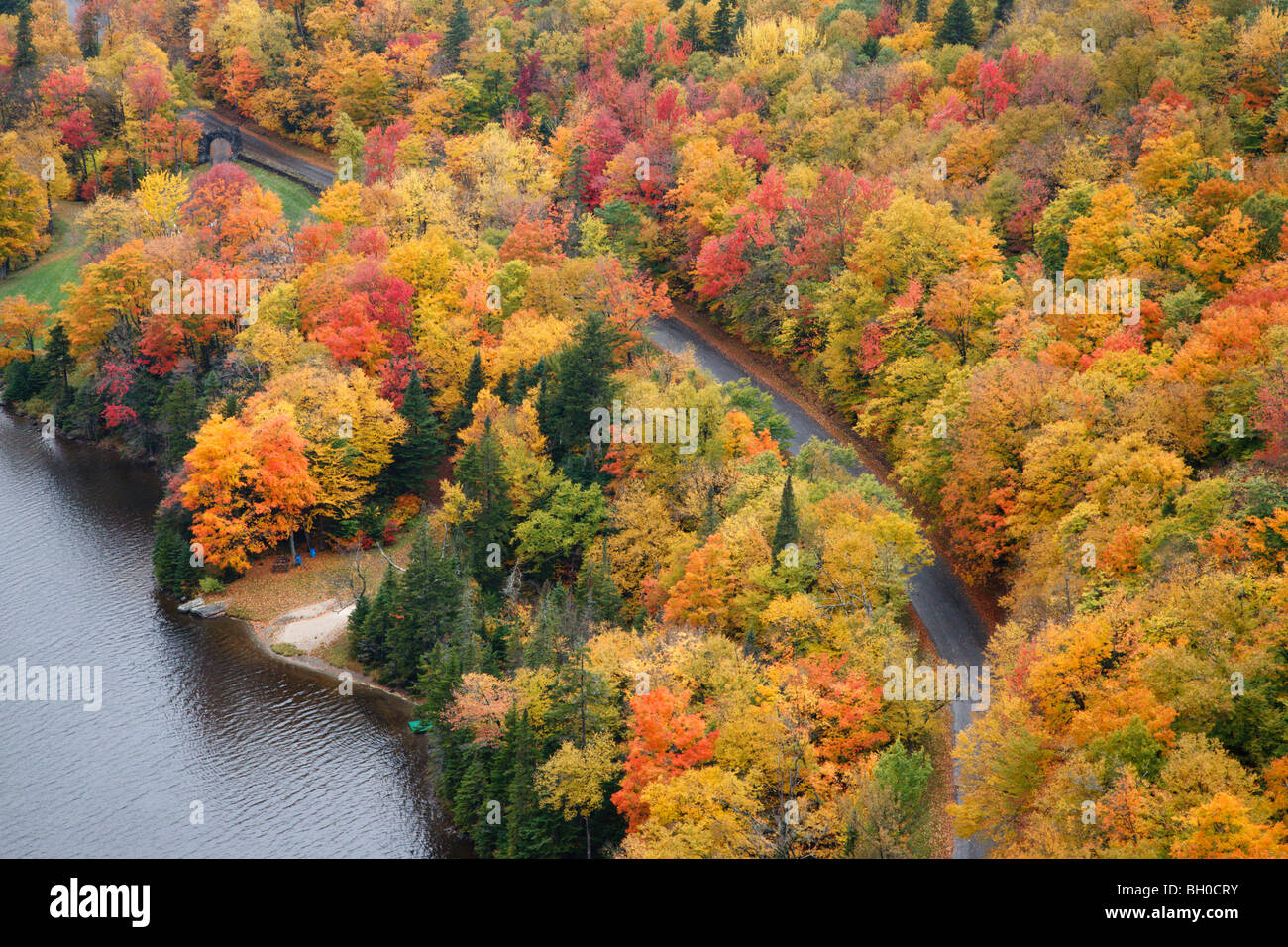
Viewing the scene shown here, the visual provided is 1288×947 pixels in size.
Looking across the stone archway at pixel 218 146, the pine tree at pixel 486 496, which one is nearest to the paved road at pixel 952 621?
the pine tree at pixel 486 496

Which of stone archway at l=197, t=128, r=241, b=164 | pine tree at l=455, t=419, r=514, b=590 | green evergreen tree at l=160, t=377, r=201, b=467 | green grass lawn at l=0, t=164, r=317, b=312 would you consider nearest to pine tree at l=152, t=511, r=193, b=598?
green evergreen tree at l=160, t=377, r=201, b=467

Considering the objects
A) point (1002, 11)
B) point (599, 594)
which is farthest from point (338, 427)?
point (1002, 11)

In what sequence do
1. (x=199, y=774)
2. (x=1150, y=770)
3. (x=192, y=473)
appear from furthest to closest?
1. (x=192, y=473)
2. (x=199, y=774)
3. (x=1150, y=770)

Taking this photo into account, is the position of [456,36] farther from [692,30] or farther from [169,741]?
[169,741]

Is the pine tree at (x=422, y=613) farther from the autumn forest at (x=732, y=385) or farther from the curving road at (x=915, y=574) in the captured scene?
the curving road at (x=915, y=574)

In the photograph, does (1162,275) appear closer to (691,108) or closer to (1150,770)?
(1150,770)

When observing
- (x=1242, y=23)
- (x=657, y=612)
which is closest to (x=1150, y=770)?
(x=657, y=612)
